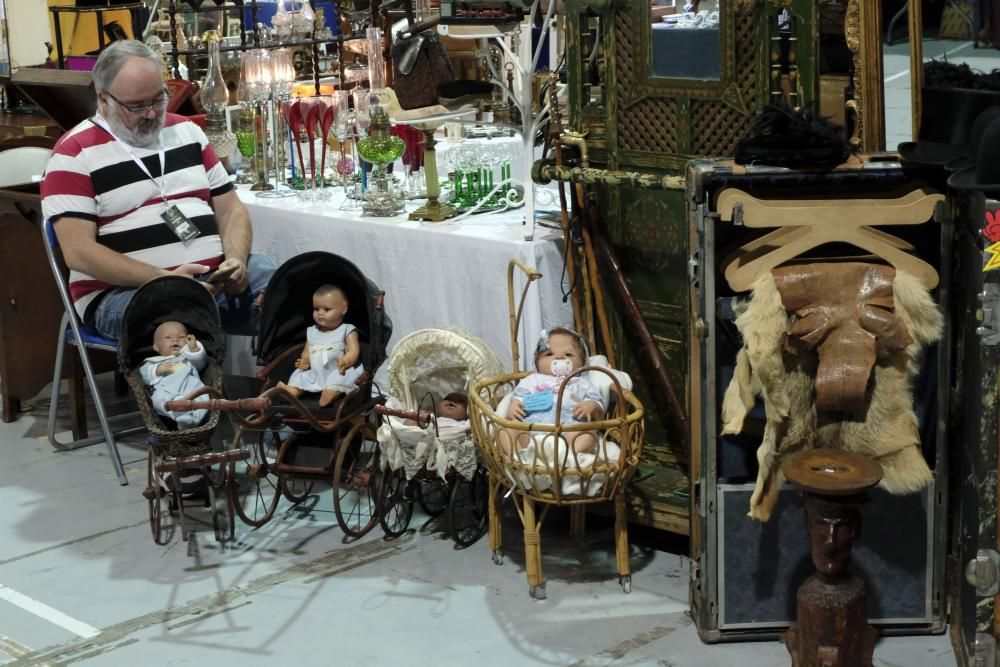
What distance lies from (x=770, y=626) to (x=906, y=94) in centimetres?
156

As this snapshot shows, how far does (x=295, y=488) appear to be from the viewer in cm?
554

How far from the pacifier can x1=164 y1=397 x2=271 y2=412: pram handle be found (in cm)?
98

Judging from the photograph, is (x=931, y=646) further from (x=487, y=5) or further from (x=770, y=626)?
(x=487, y=5)

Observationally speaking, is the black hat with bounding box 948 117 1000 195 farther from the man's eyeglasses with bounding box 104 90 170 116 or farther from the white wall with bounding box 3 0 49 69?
the white wall with bounding box 3 0 49 69

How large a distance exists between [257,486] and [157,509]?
0.45 m

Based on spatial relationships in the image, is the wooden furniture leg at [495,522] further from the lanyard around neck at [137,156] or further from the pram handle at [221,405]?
the lanyard around neck at [137,156]

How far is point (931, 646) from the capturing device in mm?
4027

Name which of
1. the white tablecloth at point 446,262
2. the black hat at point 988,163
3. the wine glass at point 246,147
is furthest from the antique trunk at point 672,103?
the wine glass at point 246,147

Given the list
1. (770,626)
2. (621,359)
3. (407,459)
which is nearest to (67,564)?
(407,459)

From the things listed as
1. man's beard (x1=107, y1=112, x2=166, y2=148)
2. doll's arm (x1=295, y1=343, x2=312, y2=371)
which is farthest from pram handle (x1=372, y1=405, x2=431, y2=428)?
man's beard (x1=107, y1=112, x2=166, y2=148)

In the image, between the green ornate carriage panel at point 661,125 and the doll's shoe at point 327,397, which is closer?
the green ornate carriage panel at point 661,125

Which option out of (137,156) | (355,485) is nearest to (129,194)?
(137,156)

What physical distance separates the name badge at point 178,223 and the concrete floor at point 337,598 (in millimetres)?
1047

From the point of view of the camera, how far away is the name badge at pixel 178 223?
17.9ft
